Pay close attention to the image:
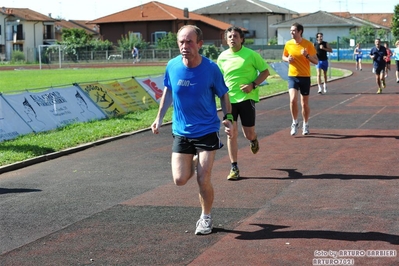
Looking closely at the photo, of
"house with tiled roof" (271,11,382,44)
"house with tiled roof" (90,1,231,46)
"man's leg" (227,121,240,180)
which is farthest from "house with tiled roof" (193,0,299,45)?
"man's leg" (227,121,240,180)

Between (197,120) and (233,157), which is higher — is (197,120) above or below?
above

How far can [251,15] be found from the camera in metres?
111

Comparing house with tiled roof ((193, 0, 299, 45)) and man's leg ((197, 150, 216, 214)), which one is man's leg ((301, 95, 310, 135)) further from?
house with tiled roof ((193, 0, 299, 45))

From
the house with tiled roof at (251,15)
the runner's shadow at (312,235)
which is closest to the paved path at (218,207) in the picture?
the runner's shadow at (312,235)

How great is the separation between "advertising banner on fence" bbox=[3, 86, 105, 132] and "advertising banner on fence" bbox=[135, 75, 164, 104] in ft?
12.3

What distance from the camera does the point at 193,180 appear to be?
11234 mm

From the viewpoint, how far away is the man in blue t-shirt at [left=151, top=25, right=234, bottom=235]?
318 inches

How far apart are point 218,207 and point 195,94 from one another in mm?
1762

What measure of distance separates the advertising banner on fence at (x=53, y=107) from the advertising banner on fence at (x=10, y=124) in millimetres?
137

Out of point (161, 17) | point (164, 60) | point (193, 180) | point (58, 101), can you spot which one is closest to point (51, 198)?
point (193, 180)

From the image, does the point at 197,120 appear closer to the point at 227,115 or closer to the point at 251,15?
the point at 227,115

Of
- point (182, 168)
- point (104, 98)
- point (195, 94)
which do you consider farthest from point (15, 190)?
point (104, 98)

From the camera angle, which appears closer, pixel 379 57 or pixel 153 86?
pixel 153 86

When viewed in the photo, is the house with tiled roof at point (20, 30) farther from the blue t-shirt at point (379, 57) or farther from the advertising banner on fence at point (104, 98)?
the advertising banner on fence at point (104, 98)
